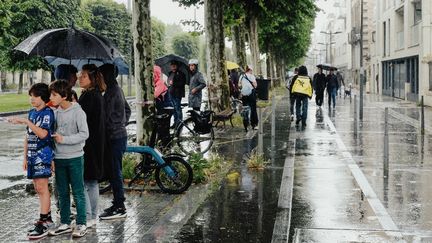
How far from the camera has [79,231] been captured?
6.53m

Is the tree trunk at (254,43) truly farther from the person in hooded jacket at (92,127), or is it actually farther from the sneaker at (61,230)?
the sneaker at (61,230)

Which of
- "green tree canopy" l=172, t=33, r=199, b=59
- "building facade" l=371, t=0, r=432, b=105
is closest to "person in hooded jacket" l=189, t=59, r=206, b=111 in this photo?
"building facade" l=371, t=0, r=432, b=105

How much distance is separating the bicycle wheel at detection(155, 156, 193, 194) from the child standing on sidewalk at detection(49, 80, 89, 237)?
2265mm

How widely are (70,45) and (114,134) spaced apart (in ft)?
4.30

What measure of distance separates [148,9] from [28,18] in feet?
113

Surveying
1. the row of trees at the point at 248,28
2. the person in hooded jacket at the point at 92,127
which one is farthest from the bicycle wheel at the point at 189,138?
the row of trees at the point at 248,28

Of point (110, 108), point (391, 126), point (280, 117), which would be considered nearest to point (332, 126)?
point (391, 126)

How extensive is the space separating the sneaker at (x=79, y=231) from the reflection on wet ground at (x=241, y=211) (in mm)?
1021

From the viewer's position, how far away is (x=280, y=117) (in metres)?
24.2

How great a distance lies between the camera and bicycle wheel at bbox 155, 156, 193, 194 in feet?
29.0

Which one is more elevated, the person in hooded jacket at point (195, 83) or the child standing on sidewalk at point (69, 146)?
the person in hooded jacket at point (195, 83)

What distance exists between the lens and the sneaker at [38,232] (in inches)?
253

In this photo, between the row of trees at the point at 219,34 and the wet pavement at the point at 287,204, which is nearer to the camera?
the wet pavement at the point at 287,204

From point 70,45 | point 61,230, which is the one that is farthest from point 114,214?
point 70,45
